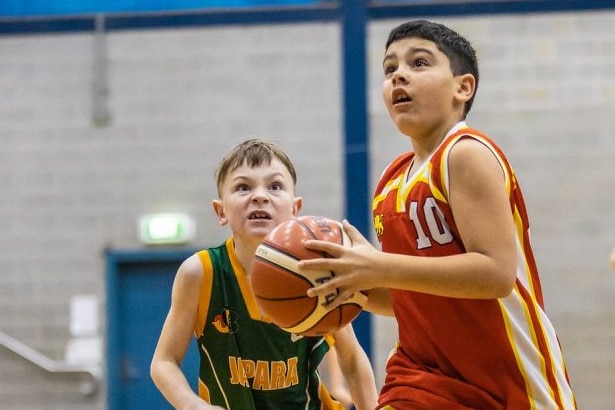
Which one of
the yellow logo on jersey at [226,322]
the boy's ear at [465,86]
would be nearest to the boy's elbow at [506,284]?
the boy's ear at [465,86]

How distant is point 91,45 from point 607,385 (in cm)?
491

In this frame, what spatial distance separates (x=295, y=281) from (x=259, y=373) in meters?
0.96

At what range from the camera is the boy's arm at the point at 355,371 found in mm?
3176

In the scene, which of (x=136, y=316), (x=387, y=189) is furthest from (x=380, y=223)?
(x=136, y=316)

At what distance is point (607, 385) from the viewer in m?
6.86

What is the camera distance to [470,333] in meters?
2.36

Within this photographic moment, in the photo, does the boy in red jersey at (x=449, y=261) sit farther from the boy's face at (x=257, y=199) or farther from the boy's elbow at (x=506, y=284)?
the boy's face at (x=257, y=199)

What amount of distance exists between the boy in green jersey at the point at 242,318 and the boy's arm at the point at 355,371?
0.04ft

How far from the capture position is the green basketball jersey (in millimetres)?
3061

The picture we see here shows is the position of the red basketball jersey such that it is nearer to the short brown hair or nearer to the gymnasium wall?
the short brown hair

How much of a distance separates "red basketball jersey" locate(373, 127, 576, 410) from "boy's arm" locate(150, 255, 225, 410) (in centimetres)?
81

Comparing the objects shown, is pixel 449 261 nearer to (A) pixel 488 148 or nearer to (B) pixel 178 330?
(A) pixel 488 148

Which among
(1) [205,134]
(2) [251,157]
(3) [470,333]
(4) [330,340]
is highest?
(1) [205,134]

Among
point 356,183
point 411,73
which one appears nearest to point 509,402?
point 411,73
